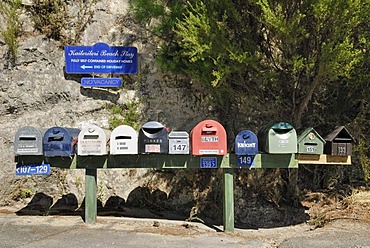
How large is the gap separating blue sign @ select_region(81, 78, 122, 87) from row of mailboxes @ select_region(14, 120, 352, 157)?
1876mm

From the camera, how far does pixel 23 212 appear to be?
612 cm

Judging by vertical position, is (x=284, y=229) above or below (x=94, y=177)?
below

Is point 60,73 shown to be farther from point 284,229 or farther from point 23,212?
point 284,229

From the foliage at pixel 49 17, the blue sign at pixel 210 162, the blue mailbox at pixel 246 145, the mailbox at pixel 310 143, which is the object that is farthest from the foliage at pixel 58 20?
the mailbox at pixel 310 143

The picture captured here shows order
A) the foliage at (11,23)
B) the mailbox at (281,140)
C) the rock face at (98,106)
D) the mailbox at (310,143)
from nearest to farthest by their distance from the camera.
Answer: the mailbox at (281,140), the mailbox at (310,143), the rock face at (98,106), the foliage at (11,23)

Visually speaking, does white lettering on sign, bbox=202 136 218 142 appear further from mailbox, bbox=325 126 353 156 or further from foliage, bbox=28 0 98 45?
foliage, bbox=28 0 98 45

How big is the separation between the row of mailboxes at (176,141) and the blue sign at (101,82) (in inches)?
73.8

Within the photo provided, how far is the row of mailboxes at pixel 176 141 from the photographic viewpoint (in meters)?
4.96

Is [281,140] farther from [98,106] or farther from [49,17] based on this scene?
[49,17]

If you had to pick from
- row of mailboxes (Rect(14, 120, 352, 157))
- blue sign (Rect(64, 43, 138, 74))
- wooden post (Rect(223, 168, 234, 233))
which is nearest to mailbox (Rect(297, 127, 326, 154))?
row of mailboxes (Rect(14, 120, 352, 157))

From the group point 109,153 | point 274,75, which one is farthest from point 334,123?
point 109,153

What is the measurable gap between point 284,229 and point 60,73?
15.2ft

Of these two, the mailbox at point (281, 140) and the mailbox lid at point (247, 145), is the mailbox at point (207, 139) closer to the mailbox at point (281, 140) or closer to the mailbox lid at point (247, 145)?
the mailbox lid at point (247, 145)

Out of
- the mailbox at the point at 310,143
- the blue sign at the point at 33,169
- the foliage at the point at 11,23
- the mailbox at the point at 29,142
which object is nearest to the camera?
the mailbox at the point at 310,143
